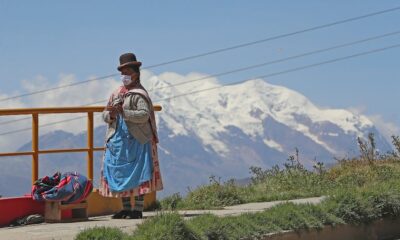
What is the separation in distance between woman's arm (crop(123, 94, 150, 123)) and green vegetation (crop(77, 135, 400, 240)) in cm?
197

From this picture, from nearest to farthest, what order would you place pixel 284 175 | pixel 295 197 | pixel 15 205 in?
pixel 15 205 < pixel 295 197 < pixel 284 175

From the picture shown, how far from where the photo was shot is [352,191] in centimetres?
1127

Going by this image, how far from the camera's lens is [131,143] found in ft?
36.1

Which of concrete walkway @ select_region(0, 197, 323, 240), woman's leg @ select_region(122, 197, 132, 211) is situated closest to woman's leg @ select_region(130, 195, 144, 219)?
woman's leg @ select_region(122, 197, 132, 211)

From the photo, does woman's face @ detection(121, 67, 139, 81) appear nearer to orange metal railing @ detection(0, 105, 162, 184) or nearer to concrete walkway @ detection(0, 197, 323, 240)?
orange metal railing @ detection(0, 105, 162, 184)

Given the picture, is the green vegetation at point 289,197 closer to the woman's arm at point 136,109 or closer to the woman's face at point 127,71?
the woman's arm at point 136,109

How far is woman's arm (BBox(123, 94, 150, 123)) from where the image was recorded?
427 inches

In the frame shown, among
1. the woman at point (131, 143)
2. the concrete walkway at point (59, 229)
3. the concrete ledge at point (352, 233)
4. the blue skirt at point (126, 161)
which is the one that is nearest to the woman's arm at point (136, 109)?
the woman at point (131, 143)

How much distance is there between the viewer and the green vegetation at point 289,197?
329 inches

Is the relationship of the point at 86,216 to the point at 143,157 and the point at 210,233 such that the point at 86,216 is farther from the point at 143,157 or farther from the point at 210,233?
the point at 210,233

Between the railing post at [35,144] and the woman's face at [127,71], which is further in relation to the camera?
the railing post at [35,144]

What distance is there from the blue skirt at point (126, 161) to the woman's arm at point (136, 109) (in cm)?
21

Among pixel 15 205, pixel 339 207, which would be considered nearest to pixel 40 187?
pixel 15 205

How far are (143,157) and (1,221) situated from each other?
1870 millimetres
